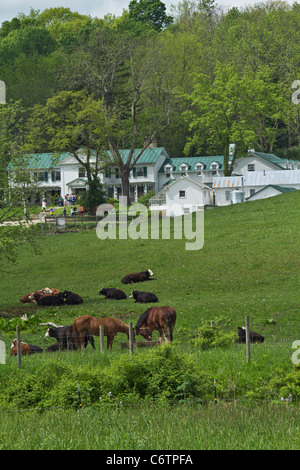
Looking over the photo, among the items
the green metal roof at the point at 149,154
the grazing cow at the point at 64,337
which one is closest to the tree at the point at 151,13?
the green metal roof at the point at 149,154

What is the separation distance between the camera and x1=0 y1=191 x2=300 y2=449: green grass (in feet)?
37.7

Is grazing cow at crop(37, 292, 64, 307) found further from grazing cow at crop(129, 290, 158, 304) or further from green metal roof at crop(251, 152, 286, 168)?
green metal roof at crop(251, 152, 286, 168)

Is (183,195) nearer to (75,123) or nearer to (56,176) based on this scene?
(75,123)

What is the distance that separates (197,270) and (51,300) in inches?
384

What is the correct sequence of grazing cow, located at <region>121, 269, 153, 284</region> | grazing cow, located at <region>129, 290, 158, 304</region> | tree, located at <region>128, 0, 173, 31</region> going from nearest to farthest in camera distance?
grazing cow, located at <region>129, 290, 158, 304</region>
grazing cow, located at <region>121, 269, 153, 284</region>
tree, located at <region>128, 0, 173, 31</region>

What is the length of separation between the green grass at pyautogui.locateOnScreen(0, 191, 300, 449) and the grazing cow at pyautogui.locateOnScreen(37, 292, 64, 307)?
795 mm

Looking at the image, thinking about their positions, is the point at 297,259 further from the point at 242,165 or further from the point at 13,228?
the point at 242,165

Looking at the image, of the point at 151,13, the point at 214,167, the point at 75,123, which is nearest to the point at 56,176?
the point at 214,167

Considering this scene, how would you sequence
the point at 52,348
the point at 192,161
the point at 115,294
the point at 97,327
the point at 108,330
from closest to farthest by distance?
1. the point at 52,348
2. the point at 108,330
3. the point at 97,327
4. the point at 115,294
5. the point at 192,161

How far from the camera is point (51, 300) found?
32.8 m

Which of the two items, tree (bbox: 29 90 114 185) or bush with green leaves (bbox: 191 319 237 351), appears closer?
bush with green leaves (bbox: 191 319 237 351)

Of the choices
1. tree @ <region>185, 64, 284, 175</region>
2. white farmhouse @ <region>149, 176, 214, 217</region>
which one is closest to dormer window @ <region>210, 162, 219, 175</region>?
tree @ <region>185, 64, 284, 175</region>

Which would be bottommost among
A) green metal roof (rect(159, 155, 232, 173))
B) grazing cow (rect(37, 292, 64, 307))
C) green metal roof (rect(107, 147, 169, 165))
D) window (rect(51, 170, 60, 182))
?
grazing cow (rect(37, 292, 64, 307))

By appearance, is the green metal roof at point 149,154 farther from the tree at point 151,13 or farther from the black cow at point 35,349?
the black cow at point 35,349
